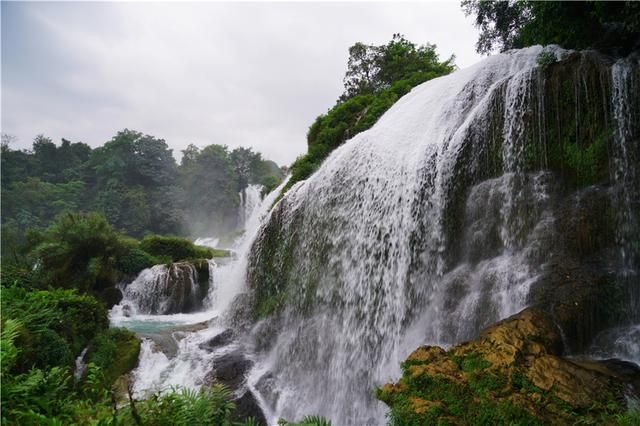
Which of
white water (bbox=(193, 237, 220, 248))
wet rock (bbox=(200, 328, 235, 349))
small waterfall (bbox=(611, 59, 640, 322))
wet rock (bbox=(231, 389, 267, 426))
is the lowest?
wet rock (bbox=(231, 389, 267, 426))

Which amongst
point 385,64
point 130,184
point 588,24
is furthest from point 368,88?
point 130,184

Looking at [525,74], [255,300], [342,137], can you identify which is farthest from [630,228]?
[342,137]

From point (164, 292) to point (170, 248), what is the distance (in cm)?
567

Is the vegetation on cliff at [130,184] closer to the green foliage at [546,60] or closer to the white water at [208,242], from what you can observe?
the white water at [208,242]

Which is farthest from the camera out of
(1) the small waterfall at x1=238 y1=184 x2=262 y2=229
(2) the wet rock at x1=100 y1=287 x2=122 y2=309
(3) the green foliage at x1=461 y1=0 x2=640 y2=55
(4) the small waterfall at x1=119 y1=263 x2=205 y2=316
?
(1) the small waterfall at x1=238 y1=184 x2=262 y2=229

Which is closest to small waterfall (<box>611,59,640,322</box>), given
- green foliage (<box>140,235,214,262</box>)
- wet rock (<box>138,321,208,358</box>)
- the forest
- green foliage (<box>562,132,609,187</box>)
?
the forest

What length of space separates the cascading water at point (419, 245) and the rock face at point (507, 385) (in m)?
1.63

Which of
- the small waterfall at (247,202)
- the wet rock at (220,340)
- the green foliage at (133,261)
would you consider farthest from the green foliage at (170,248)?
the small waterfall at (247,202)

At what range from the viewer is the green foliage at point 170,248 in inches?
859

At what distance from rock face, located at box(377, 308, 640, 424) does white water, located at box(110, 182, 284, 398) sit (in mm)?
3278

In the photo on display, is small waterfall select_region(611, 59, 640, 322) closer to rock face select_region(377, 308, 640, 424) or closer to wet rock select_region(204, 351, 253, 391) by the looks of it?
rock face select_region(377, 308, 640, 424)

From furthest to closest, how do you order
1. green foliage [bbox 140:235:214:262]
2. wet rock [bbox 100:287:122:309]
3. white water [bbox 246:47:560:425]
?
green foliage [bbox 140:235:214:262], wet rock [bbox 100:287:122:309], white water [bbox 246:47:560:425]

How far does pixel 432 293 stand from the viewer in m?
7.91

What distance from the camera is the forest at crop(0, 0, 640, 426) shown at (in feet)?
14.4
